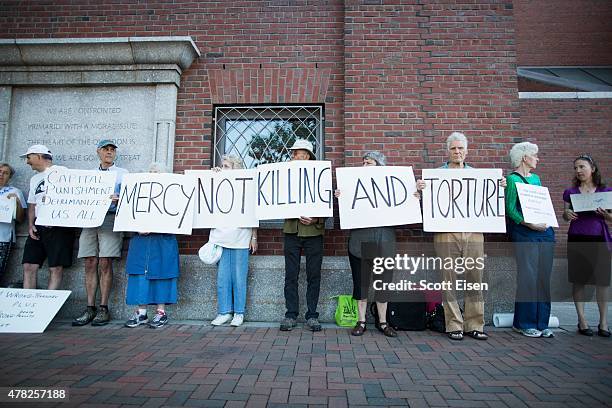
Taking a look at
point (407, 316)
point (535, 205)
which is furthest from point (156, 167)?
point (535, 205)

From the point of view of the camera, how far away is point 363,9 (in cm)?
541

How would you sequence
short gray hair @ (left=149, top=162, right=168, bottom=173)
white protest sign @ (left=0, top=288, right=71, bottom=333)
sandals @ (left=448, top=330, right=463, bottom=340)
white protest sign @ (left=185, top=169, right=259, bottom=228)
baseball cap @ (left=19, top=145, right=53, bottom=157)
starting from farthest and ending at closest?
baseball cap @ (left=19, top=145, right=53, bottom=157) → short gray hair @ (left=149, top=162, right=168, bottom=173) → white protest sign @ (left=185, top=169, right=259, bottom=228) → white protest sign @ (left=0, top=288, right=71, bottom=333) → sandals @ (left=448, top=330, right=463, bottom=340)

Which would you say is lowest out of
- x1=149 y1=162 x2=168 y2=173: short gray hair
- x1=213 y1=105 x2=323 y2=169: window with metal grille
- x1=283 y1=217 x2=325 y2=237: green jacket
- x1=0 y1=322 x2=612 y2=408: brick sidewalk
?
x1=0 y1=322 x2=612 y2=408: brick sidewalk

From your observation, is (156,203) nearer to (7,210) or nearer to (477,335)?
(7,210)

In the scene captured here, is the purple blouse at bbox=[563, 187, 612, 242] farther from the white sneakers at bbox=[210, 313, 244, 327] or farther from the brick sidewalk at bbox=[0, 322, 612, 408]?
the white sneakers at bbox=[210, 313, 244, 327]

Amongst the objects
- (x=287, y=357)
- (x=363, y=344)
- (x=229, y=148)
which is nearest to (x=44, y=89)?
(x=229, y=148)

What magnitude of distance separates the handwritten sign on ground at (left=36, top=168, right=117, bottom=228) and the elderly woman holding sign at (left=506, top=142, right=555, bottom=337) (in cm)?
500

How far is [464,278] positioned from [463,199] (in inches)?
36.0

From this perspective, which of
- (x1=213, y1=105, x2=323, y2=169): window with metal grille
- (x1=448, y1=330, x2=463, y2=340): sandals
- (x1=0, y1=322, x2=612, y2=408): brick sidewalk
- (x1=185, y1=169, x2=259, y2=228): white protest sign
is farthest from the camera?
(x1=213, y1=105, x2=323, y2=169): window with metal grille

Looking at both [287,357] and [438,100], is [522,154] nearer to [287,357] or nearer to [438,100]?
[438,100]

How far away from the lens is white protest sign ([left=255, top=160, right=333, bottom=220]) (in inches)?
175

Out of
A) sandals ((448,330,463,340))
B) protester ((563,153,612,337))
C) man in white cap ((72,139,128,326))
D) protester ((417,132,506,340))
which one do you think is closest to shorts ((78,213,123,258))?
man in white cap ((72,139,128,326))

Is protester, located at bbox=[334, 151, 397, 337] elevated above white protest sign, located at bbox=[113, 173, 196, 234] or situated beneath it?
situated beneath

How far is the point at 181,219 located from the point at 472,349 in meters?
3.62
